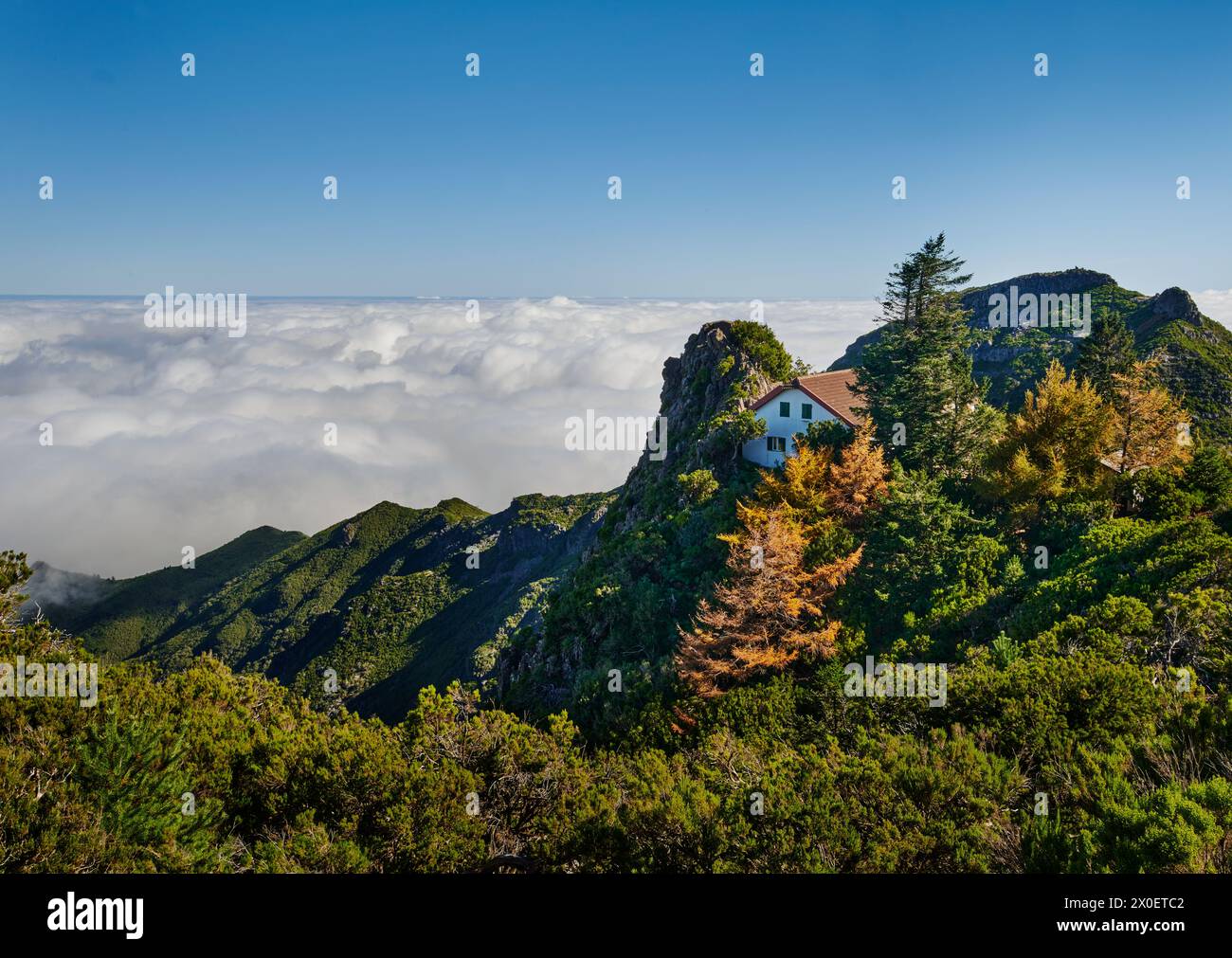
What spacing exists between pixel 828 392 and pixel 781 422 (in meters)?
4.08

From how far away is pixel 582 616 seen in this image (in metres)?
41.8

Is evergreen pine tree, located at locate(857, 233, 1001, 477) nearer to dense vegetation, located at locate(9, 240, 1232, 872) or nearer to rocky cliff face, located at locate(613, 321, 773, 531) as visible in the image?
dense vegetation, located at locate(9, 240, 1232, 872)

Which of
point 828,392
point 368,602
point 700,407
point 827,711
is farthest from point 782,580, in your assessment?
point 368,602

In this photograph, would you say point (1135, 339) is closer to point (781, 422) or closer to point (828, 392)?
point (828, 392)

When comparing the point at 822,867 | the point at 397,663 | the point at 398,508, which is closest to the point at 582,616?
the point at 822,867

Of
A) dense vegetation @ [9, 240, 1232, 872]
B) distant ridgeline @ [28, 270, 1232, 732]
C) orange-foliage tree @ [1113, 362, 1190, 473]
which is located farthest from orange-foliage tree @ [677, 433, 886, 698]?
orange-foliage tree @ [1113, 362, 1190, 473]

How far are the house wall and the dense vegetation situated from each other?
4.16 meters

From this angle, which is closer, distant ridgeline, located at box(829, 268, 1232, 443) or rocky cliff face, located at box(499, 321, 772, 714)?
rocky cliff face, located at box(499, 321, 772, 714)

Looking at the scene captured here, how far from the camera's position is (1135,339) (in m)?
86.4

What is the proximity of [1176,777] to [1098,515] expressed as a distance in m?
19.7

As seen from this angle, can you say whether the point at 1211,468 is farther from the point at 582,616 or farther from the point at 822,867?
the point at 582,616

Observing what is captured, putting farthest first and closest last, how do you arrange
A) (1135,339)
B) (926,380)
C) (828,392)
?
(1135,339) → (828,392) → (926,380)

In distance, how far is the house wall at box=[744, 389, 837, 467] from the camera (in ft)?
147

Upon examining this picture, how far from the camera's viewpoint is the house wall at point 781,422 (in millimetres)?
44719
